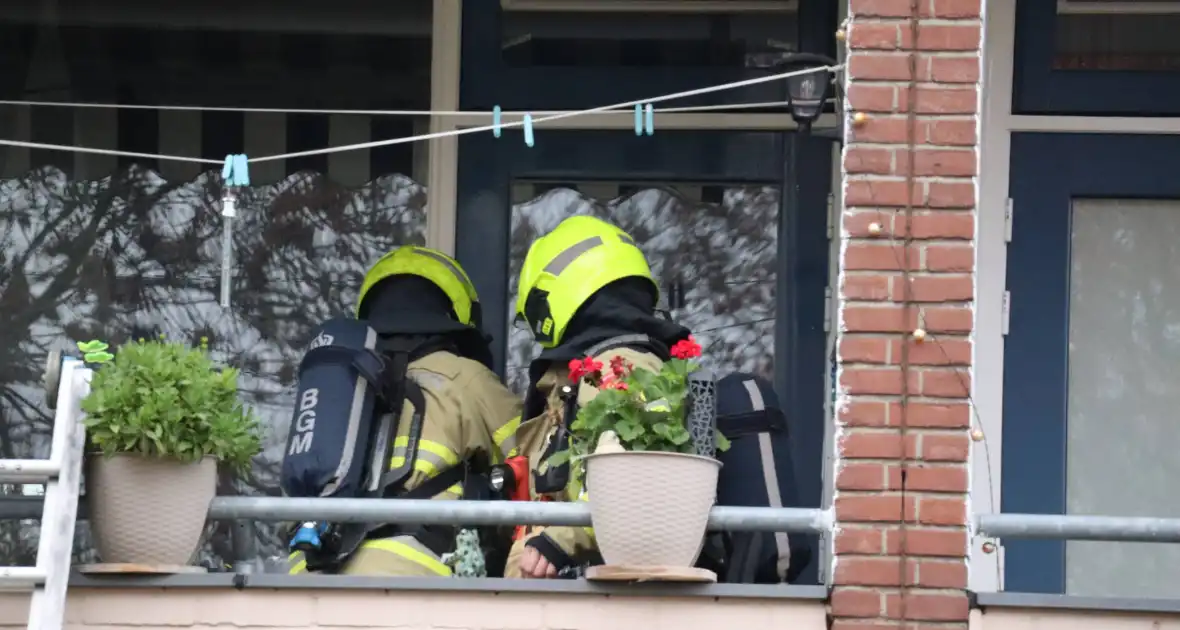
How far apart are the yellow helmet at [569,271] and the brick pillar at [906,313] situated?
91 cm

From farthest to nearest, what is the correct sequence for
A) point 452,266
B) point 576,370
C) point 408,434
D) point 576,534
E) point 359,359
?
point 452,266 < point 408,434 < point 359,359 < point 576,534 < point 576,370

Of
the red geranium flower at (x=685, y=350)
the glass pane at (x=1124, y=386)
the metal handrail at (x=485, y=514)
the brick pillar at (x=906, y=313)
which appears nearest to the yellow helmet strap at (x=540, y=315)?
the red geranium flower at (x=685, y=350)

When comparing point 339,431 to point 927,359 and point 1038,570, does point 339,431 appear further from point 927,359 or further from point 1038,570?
point 1038,570

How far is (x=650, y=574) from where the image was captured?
535 cm

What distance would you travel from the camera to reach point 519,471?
6.09 meters

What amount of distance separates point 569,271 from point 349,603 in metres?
1.26

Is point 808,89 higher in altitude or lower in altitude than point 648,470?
Answer: higher

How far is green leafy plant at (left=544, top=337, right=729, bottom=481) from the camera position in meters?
5.39

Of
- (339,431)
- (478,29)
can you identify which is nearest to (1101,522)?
(339,431)

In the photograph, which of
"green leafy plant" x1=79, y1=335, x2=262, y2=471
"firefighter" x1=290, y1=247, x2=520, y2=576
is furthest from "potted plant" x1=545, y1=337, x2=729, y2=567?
"green leafy plant" x1=79, y1=335, x2=262, y2=471

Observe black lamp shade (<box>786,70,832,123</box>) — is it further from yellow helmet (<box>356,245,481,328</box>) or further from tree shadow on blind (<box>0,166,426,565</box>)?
tree shadow on blind (<box>0,166,426,565</box>)

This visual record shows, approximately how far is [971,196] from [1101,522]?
92 centimetres

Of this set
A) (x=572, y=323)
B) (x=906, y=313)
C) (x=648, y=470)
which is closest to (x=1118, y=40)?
(x=906, y=313)

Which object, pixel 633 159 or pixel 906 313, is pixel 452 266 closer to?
pixel 633 159
